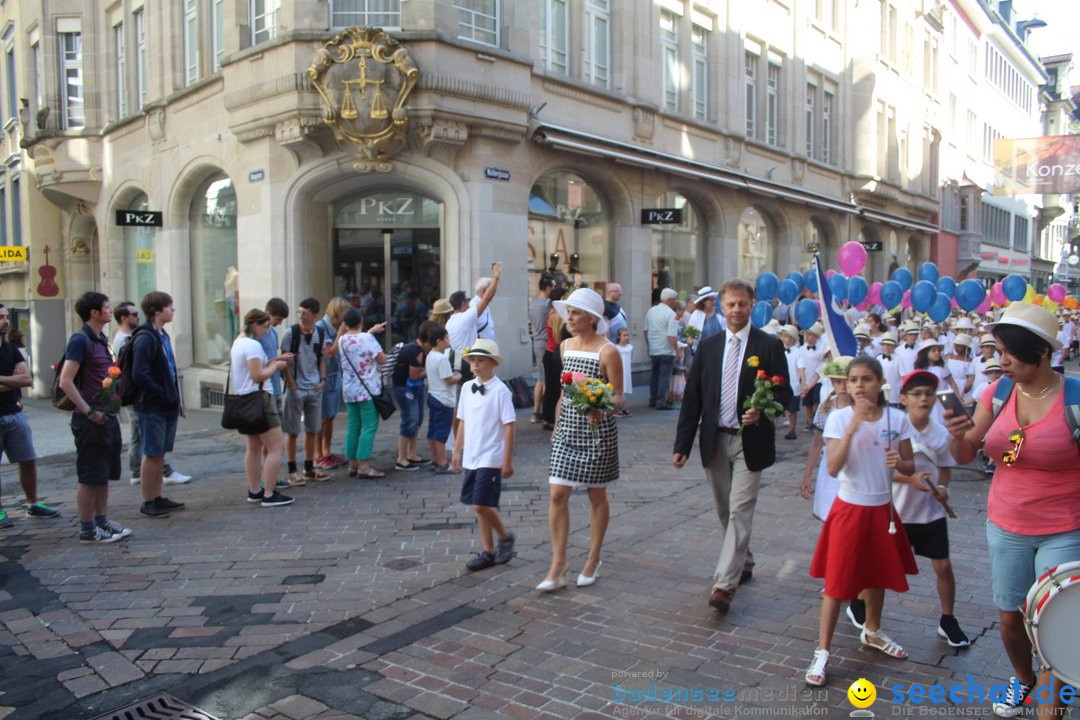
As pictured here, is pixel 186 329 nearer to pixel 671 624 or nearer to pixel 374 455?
pixel 374 455

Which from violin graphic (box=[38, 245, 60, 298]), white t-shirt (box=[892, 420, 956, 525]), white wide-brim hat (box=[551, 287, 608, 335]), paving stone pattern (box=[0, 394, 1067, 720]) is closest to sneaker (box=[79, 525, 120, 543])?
paving stone pattern (box=[0, 394, 1067, 720])

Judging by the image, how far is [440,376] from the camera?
9148mm

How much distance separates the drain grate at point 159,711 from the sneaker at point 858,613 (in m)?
3.35

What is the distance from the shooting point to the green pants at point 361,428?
9203mm

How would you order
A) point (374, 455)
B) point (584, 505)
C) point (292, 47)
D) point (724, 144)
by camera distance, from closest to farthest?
point (584, 505)
point (374, 455)
point (292, 47)
point (724, 144)

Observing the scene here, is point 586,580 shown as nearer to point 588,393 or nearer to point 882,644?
point 588,393

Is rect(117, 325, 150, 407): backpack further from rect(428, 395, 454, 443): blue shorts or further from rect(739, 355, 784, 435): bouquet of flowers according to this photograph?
rect(739, 355, 784, 435): bouquet of flowers

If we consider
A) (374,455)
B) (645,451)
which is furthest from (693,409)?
(374,455)

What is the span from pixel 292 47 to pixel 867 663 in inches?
464

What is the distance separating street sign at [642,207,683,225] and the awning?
2.99ft

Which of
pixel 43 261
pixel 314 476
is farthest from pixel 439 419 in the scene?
pixel 43 261

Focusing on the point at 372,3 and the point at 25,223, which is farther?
the point at 25,223

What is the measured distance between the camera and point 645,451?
10594 mm

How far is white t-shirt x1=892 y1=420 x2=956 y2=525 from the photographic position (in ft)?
15.5
